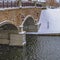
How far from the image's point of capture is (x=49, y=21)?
4194 cm

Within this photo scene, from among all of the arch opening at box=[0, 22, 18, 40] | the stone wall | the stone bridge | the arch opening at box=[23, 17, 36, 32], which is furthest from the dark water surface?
the arch opening at box=[23, 17, 36, 32]

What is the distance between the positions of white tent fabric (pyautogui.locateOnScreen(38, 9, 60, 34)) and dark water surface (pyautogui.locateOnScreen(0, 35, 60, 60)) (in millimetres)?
5067

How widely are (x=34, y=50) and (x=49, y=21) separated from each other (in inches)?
552

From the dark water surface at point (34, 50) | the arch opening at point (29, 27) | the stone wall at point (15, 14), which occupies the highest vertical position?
the stone wall at point (15, 14)

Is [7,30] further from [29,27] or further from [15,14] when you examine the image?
[29,27]

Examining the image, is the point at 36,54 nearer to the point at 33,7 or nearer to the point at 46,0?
the point at 33,7

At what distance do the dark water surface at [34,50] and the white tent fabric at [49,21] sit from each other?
5067mm

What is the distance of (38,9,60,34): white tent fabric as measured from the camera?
39653 millimetres

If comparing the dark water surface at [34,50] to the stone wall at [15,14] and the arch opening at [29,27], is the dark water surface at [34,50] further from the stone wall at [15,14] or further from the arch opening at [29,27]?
the arch opening at [29,27]

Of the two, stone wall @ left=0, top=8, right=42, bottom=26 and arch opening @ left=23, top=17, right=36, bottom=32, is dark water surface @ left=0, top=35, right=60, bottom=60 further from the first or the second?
arch opening @ left=23, top=17, right=36, bottom=32

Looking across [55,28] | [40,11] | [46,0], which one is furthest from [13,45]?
[46,0]

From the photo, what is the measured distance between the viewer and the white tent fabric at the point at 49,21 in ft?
130

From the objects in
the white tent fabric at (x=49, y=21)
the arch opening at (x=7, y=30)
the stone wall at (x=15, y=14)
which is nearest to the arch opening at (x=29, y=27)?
the white tent fabric at (x=49, y=21)

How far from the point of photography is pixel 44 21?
138 ft
